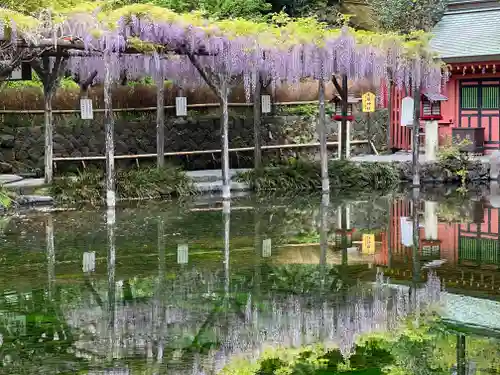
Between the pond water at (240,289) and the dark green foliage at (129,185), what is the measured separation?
64.0 inches

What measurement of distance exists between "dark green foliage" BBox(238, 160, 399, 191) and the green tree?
6.82m

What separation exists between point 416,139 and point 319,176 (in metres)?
2.21

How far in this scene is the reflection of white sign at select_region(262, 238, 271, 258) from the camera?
1113cm

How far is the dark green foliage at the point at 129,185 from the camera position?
16.4 m

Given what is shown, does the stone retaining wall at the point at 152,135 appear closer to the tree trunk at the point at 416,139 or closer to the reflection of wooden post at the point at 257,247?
the tree trunk at the point at 416,139

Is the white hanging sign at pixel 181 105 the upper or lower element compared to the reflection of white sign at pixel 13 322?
upper

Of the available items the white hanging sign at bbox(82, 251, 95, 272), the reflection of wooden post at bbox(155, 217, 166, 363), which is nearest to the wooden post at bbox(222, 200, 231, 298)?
the reflection of wooden post at bbox(155, 217, 166, 363)

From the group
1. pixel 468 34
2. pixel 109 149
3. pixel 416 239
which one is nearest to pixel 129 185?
pixel 109 149

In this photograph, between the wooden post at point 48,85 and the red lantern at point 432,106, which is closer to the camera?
the wooden post at point 48,85

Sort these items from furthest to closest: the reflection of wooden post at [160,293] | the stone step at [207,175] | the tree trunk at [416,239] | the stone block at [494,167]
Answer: the stone block at [494,167]
the stone step at [207,175]
the tree trunk at [416,239]
the reflection of wooden post at [160,293]

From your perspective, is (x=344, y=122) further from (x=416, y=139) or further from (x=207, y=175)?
(x=207, y=175)

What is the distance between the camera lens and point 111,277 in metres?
9.77

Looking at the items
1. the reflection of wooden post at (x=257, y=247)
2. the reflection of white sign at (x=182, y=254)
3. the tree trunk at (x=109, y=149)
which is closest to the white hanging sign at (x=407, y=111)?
the reflection of wooden post at (x=257, y=247)

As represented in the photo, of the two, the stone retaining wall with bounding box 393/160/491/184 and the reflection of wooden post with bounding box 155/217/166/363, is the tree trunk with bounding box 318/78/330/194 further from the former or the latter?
the reflection of wooden post with bounding box 155/217/166/363
